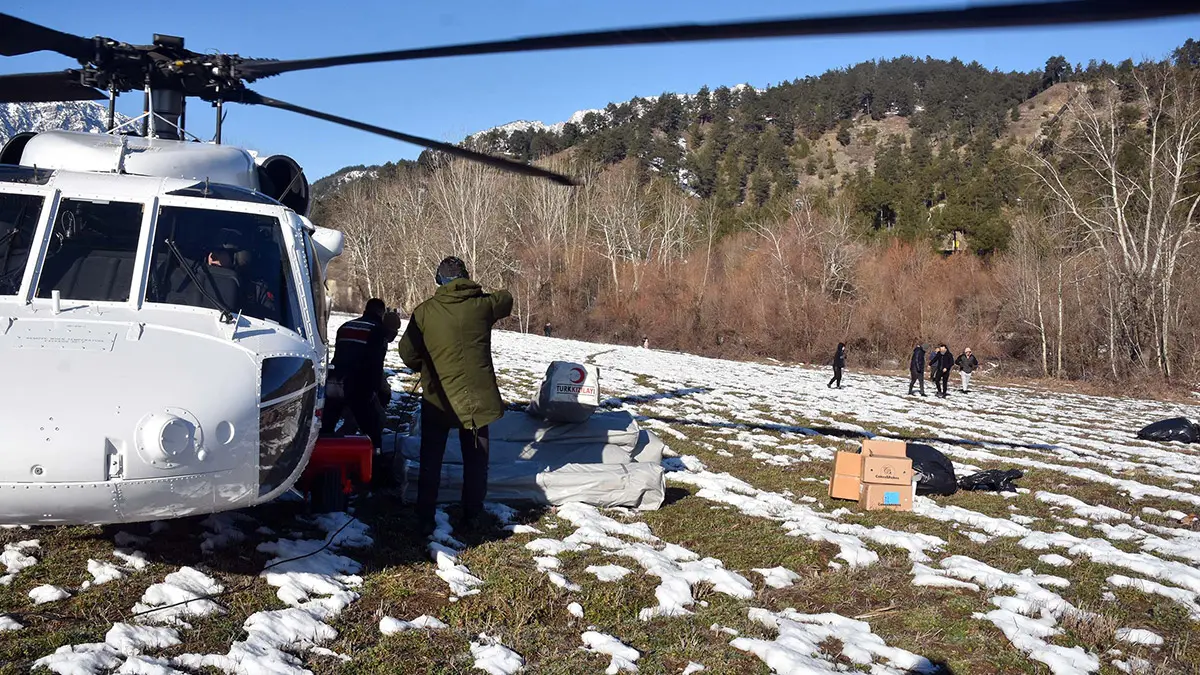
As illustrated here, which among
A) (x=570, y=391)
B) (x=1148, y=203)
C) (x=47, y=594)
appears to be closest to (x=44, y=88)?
(x=47, y=594)

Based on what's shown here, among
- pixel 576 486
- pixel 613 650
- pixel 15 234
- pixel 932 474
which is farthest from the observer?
pixel 932 474

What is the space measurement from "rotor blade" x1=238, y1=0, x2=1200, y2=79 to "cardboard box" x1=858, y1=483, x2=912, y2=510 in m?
5.38

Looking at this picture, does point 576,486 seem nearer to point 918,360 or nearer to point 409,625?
point 409,625

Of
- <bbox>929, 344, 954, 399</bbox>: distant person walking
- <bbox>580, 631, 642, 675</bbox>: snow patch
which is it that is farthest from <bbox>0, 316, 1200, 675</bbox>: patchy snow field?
<bbox>929, 344, 954, 399</bbox>: distant person walking

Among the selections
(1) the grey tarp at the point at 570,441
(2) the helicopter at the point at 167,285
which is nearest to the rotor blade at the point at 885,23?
(2) the helicopter at the point at 167,285

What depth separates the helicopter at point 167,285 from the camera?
3.48 metres

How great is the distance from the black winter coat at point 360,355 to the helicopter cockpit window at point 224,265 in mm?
1988

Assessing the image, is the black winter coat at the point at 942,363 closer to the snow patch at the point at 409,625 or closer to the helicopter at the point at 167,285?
the helicopter at the point at 167,285

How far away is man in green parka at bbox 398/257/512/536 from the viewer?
5.75m

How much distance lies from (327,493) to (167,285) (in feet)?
5.98

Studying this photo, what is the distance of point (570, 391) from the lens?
7.39 metres

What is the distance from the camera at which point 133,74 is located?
6.21 m

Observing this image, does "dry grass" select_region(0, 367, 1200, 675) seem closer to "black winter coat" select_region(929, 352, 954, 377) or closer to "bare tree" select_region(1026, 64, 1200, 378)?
"black winter coat" select_region(929, 352, 954, 377)

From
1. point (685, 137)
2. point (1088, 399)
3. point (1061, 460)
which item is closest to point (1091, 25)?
point (1061, 460)
